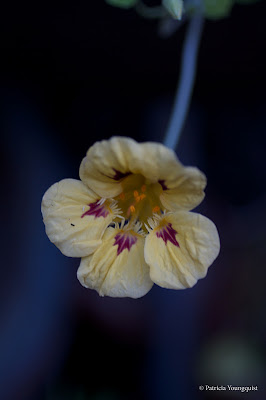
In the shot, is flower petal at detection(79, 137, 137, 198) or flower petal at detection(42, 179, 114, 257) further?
flower petal at detection(42, 179, 114, 257)

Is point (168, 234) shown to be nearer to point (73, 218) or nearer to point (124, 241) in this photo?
point (124, 241)

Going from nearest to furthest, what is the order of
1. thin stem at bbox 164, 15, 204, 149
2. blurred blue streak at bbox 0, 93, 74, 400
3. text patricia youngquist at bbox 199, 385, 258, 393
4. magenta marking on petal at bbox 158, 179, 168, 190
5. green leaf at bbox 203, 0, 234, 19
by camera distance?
1. magenta marking on petal at bbox 158, 179, 168, 190
2. thin stem at bbox 164, 15, 204, 149
3. green leaf at bbox 203, 0, 234, 19
4. text patricia youngquist at bbox 199, 385, 258, 393
5. blurred blue streak at bbox 0, 93, 74, 400

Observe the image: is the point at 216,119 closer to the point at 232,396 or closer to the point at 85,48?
the point at 85,48

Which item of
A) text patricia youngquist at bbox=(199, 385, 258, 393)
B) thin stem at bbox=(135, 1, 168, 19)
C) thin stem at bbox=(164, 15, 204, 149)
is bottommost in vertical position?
text patricia youngquist at bbox=(199, 385, 258, 393)

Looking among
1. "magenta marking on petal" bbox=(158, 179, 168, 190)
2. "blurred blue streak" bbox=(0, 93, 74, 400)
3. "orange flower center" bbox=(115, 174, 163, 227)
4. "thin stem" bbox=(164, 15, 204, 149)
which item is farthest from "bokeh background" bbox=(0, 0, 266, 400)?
"magenta marking on petal" bbox=(158, 179, 168, 190)

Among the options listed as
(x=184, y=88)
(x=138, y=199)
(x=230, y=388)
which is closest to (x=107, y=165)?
(x=138, y=199)

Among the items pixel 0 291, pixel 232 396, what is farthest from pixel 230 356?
pixel 0 291

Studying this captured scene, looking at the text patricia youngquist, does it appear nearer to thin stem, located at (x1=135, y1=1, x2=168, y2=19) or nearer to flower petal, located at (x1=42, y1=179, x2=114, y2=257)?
flower petal, located at (x1=42, y1=179, x2=114, y2=257)

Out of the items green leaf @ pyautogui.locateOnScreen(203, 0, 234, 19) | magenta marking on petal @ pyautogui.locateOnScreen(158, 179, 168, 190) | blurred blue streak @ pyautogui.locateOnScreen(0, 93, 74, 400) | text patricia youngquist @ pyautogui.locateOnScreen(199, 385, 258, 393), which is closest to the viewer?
magenta marking on petal @ pyautogui.locateOnScreen(158, 179, 168, 190)

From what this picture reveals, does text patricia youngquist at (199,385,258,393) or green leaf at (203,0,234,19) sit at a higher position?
green leaf at (203,0,234,19)
